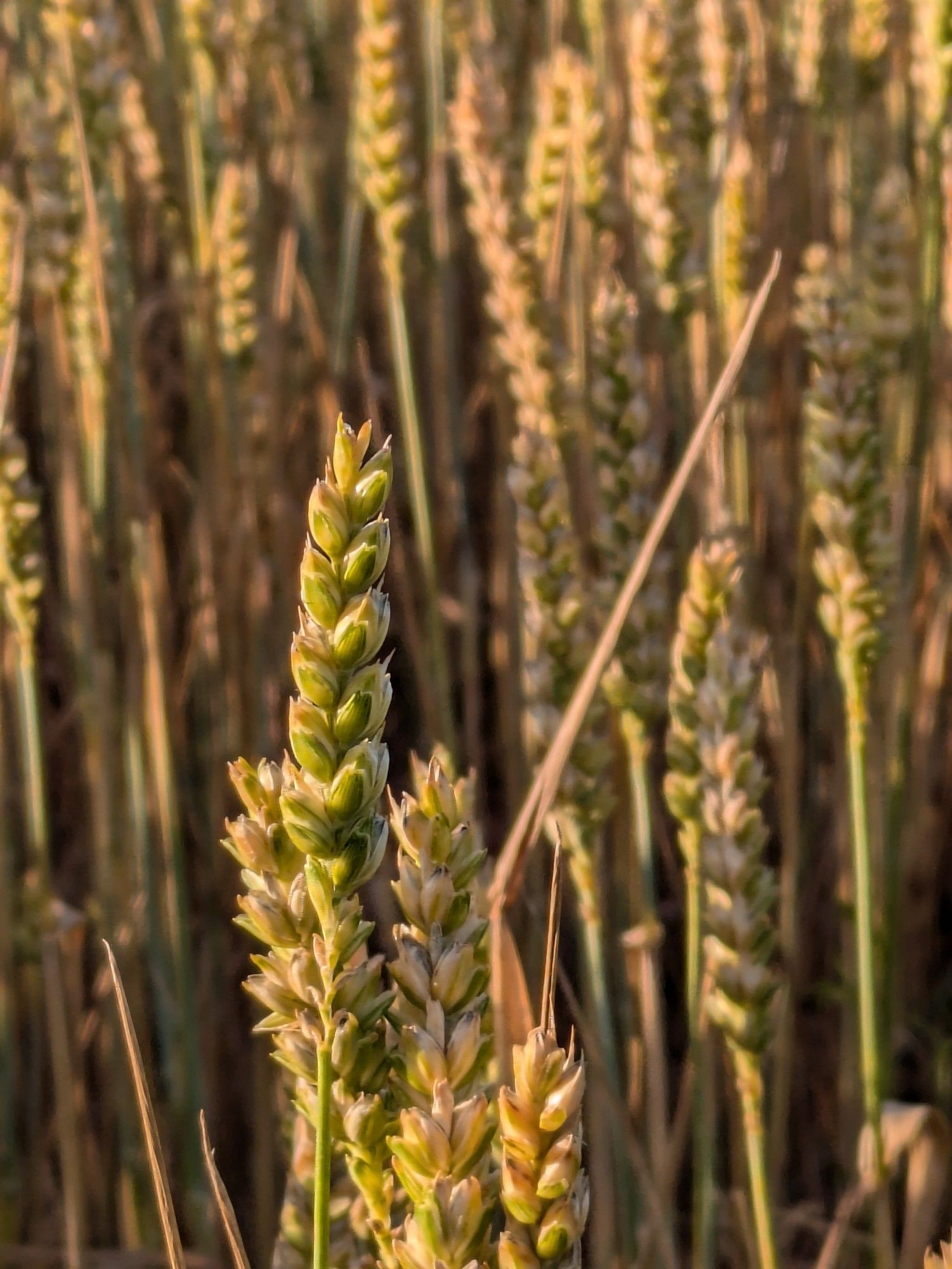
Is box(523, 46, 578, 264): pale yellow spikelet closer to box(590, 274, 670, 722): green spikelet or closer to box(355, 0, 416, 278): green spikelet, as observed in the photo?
box(355, 0, 416, 278): green spikelet

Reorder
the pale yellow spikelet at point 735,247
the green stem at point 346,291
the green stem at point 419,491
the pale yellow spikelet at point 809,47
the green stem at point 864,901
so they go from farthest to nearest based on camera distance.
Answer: the green stem at point 346,291 → the pale yellow spikelet at point 809,47 → the green stem at point 419,491 → the pale yellow spikelet at point 735,247 → the green stem at point 864,901

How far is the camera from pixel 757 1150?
53 cm

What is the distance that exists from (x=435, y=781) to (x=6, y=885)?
2.44 ft

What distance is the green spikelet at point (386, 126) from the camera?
3.15ft

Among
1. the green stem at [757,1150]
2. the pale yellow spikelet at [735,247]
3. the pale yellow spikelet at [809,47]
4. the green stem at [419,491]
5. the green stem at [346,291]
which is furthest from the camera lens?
the green stem at [346,291]

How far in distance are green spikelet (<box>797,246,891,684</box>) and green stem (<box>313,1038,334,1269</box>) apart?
1.43ft

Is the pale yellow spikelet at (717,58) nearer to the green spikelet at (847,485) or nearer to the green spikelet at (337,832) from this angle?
the green spikelet at (847,485)

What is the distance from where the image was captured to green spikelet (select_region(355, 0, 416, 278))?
960 mm

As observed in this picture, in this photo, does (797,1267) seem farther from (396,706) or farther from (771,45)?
(771,45)

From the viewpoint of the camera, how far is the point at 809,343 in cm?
67

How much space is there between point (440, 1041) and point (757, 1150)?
10.9 inches

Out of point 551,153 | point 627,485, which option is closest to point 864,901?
point 627,485

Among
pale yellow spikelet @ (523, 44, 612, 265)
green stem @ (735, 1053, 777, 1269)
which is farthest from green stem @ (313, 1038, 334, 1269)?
pale yellow spikelet @ (523, 44, 612, 265)

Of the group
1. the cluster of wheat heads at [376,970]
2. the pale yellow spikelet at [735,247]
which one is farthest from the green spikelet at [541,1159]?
the pale yellow spikelet at [735,247]
